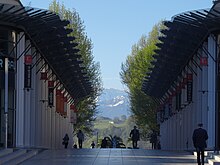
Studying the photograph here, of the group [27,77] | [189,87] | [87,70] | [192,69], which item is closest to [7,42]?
[27,77]

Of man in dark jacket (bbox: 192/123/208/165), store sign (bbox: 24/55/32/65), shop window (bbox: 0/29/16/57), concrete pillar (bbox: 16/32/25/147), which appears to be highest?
shop window (bbox: 0/29/16/57)

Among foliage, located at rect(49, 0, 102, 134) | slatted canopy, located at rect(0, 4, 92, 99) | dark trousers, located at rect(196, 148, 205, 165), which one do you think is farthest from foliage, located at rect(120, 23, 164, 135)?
dark trousers, located at rect(196, 148, 205, 165)

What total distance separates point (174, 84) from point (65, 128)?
43.3 feet

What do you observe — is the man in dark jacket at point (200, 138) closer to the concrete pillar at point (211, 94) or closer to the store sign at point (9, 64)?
the concrete pillar at point (211, 94)

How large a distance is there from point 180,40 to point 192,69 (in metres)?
5.71

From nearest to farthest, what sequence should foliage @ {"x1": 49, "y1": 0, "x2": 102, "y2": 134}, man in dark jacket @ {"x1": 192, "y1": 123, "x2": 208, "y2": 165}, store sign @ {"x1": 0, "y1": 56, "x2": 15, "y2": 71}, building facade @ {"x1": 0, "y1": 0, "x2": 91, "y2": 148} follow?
1. man in dark jacket @ {"x1": 192, "y1": 123, "x2": 208, "y2": 165}
2. building facade @ {"x1": 0, "y1": 0, "x2": 91, "y2": 148}
3. store sign @ {"x1": 0, "y1": 56, "x2": 15, "y2": 71}
4. foliage @ {"x1": 49, "y1": 0, "x2": 102, "y2": 134}

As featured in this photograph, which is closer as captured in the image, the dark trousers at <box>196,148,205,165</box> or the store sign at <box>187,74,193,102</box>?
the dark trousers at <box>196,148,205,165</box>

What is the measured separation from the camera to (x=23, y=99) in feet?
122

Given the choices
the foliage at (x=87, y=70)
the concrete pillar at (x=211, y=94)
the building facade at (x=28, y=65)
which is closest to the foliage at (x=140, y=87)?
the foliage at (x=87, y=70)

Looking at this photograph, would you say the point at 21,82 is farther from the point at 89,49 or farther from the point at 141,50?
the point at 141,50

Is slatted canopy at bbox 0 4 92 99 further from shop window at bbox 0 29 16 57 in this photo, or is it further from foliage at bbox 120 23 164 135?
foliage at bbox 120 23 164 135

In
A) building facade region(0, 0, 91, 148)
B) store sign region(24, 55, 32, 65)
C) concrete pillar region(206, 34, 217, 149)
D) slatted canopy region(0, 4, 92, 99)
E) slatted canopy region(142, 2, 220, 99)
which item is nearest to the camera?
slatted canopy region(0, 4, 92, 99)

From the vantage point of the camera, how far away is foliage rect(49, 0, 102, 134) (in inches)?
2736

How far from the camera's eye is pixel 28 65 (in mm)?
37406
